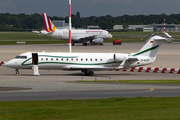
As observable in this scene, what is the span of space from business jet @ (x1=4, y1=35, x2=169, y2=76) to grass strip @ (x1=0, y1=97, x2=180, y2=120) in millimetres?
18164

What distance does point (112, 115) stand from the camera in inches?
548

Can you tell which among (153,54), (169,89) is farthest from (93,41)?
(169,89)

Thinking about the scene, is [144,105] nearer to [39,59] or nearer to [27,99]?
[27,99]

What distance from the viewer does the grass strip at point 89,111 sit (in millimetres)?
13490

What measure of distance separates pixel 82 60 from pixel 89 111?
2258 cm

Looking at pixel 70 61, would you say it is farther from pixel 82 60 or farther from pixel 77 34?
pixel 77 34

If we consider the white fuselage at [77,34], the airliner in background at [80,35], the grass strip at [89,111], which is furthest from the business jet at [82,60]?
the white fuselage at [77,34]

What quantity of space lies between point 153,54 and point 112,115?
26.2m

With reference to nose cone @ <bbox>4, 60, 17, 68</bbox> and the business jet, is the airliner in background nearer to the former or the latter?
the business jet

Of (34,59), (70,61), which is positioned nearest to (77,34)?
(70,61)

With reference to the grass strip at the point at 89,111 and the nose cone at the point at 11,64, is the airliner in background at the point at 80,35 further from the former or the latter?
the grass strip at the point at 89,111

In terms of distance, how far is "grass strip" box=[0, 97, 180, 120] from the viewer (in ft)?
44.3

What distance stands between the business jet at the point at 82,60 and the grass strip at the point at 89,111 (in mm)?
18164

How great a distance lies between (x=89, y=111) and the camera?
49.3ft
